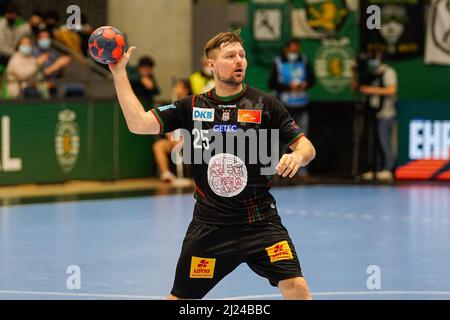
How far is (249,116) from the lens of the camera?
332 inches

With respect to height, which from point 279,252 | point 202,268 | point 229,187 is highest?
point 229,187

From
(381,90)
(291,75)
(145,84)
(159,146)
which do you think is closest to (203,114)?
(159,146)

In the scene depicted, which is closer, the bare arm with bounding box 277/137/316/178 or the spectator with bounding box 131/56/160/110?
the bare arm with bounding box 277/137/316/178

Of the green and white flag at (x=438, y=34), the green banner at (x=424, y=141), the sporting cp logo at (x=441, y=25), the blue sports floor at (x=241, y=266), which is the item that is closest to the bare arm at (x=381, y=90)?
the green banner at (x=424, y=141)

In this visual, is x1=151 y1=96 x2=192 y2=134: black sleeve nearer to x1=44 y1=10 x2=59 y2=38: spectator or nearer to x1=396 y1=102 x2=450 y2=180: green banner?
x1=396 y1=102 x2=450 y2=180: green banner

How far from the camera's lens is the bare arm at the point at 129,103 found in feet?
26.7

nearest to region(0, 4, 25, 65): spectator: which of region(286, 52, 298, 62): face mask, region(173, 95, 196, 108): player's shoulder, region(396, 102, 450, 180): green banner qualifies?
region(286, 52, 298, 62): face mask

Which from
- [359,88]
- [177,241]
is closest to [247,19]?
[359,88]

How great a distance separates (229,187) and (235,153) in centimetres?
27

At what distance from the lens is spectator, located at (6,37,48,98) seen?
20828 millimetres

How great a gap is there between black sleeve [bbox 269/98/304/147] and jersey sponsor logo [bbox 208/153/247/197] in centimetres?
39

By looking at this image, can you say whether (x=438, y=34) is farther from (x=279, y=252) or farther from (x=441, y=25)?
(x=279, y=252)

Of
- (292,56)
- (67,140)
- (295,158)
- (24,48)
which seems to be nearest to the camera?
(295,158)

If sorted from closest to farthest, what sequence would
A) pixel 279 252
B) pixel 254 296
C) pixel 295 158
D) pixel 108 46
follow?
pixel 295 158 < pixel 108 46 < pixel 279 252 < pixel 254 296
